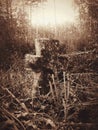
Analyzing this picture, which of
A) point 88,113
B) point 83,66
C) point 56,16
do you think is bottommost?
point 88,113

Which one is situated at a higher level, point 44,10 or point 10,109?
point 44,10

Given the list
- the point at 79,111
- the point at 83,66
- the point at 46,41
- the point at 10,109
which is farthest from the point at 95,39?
the point at 10,109

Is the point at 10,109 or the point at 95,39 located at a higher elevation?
the point at 95,39

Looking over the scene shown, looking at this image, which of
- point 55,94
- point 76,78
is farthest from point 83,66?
point 55,94

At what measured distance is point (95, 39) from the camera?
3.02m

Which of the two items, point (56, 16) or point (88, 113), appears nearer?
point (88, 113)

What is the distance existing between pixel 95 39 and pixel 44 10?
22.2 inches

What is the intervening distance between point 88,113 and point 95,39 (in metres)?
0.70

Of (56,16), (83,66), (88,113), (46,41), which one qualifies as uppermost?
(56,16)

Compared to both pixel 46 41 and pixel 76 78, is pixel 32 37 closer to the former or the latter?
pixel 46 41

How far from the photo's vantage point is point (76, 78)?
2982 millimetres

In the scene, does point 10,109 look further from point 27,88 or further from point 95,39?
point 95,39

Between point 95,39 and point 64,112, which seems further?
point 95,39

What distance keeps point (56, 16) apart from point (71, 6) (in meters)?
0.17
